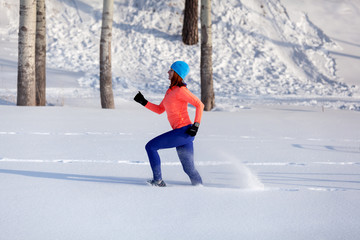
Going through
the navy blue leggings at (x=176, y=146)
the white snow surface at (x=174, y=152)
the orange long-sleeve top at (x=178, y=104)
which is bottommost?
the white snow surface at (x=174, y=152)

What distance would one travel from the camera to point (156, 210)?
12.4 feet

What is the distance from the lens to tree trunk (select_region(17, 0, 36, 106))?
9.88 meters

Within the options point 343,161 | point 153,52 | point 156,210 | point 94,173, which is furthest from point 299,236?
point 153,52

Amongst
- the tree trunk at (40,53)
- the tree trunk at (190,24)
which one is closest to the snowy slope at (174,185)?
the tree trunk at (40,53)

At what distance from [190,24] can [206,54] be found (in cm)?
876

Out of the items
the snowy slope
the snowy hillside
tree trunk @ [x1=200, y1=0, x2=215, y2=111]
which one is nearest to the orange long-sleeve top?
the snowy slope

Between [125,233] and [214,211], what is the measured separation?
86 centimetres

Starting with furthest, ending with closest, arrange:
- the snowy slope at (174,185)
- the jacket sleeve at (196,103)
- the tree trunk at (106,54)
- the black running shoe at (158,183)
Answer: the tree trunk at (106,54)
the black running shoe at (158,183)
the jacket sleeve at (196,103)
the snowy slope at (174,185)

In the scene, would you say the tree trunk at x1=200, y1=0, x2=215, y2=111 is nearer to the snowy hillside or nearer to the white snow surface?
the white snow surface

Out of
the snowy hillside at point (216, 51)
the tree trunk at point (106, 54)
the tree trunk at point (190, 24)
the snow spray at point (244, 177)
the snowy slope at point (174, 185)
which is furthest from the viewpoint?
the tree trunk at point (190, 24)

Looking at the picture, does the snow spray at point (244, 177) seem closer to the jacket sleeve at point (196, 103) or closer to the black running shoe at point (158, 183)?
the black running shoe at point (158, 183)

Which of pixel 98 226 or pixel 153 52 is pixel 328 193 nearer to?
pixel 98 226

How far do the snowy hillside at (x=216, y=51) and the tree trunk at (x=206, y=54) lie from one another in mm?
2813

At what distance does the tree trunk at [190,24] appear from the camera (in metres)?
19.4
